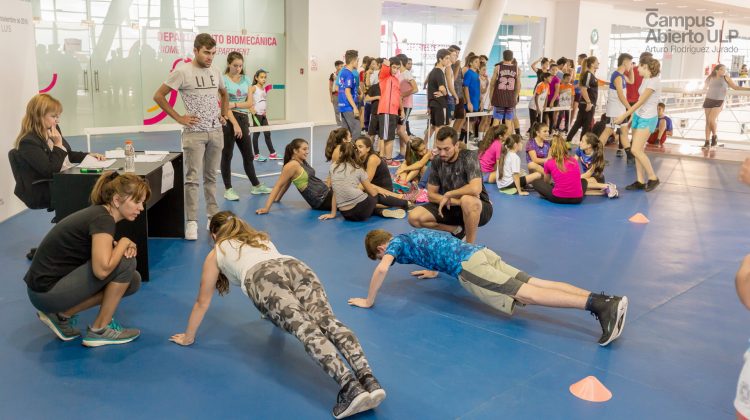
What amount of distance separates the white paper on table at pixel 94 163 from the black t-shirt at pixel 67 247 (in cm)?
136

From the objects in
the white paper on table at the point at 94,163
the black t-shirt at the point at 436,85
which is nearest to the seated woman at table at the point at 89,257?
the white paper on table at the point at 94,163

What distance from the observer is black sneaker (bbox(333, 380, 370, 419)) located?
2.89m

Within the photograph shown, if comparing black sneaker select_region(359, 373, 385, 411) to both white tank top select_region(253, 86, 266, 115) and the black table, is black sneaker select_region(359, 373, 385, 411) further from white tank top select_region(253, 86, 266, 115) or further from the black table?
white tank top select_region(253, 86, 266, 115)

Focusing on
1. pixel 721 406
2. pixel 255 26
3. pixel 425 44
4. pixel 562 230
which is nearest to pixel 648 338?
pixel 721 406

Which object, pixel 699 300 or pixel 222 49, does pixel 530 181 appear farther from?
pixel 222 49

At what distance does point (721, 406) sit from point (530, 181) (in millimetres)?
5084

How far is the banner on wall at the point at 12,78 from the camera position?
6023 millimetres

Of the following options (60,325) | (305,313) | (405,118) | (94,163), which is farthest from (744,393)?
(405,118)

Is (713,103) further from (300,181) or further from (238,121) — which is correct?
(238,121)

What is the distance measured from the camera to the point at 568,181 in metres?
7.53

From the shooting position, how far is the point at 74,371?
3.37 metres

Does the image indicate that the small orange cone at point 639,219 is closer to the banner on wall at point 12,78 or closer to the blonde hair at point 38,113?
the blonde hair at point 38,113

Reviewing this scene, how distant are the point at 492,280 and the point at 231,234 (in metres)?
1.51

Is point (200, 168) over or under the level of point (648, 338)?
over
